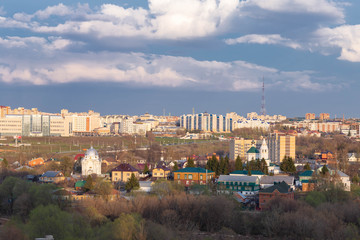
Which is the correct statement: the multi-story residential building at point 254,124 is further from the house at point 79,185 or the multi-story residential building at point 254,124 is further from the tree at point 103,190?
the tree at point 103,190

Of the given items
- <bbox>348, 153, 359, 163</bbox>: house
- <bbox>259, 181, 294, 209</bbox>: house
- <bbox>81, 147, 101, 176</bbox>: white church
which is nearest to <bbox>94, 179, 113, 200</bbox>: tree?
<bbox>259, 181, 294, 209</bbox>: house

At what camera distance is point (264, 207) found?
24.9m

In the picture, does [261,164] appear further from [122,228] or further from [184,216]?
[122,228]

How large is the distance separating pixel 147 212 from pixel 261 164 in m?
14.8

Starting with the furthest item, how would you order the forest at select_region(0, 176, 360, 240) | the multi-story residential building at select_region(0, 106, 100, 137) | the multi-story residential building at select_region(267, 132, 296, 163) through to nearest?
1. the multi-story residential building at select_region(0, 106, 100, 137)
2. the multi-story residential building at select_region(267, 132, 296, 163)
3. the forest at select_region(0, 176, 360, 240)

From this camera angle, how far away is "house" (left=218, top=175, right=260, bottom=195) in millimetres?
30116

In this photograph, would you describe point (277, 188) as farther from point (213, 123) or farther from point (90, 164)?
point (213, 123)

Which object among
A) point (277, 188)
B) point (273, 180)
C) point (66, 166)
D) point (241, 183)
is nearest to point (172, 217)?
point (277, 188)

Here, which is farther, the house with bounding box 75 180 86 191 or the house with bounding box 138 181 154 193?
the house with bounding box 75 180 86 191

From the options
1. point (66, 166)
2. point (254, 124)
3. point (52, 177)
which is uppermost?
point (254, 124)

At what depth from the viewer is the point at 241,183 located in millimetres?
30672

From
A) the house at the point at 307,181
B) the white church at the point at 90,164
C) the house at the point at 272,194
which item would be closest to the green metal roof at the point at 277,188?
the house at the point at 272,194

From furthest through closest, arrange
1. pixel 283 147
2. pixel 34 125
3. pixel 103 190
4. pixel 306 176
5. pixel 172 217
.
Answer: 1. pixel 34 125
2. pixel 283 147
3. pixel 306 176
4. pixel 103 190
5. pixel 172 217

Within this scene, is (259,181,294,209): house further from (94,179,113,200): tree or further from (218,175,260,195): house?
(94,179,113,200): tree
